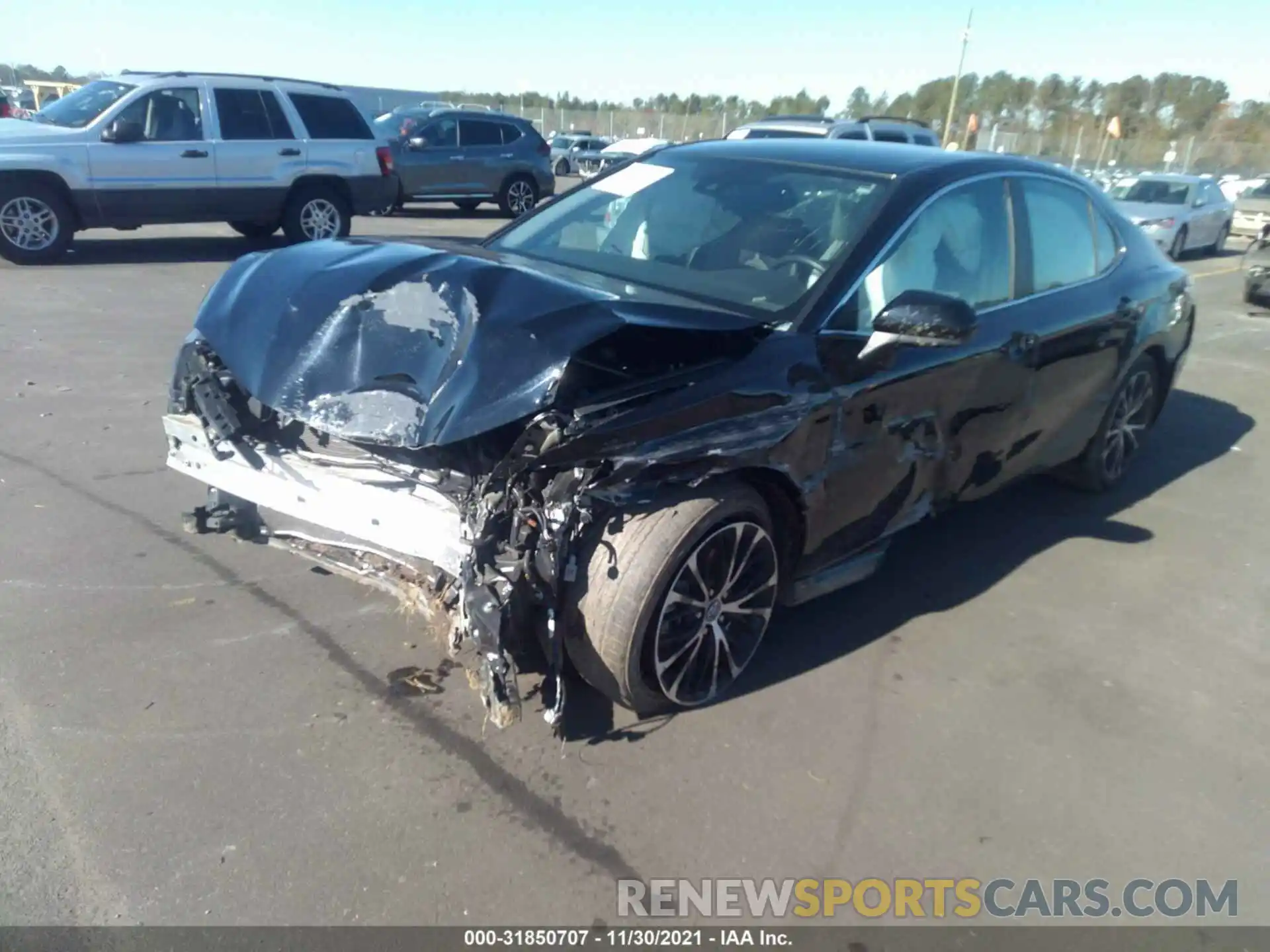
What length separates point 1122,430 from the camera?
5.64 metres

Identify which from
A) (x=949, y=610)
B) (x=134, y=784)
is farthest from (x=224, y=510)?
(x=949, y=610)

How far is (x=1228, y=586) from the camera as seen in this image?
4.78 meters

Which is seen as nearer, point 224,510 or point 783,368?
point 783,368

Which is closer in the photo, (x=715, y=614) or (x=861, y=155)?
(x=715, y=614)

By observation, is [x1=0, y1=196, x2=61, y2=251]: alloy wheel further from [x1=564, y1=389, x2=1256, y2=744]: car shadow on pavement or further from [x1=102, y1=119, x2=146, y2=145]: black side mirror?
[x1=564, y1=389, x2=1256, y2=744]: car shadow on pavement

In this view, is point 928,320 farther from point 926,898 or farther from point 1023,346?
point 926,898

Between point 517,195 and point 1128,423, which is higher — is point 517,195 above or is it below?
below

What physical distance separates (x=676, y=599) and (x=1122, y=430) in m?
3.69

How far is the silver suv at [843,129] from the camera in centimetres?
1443

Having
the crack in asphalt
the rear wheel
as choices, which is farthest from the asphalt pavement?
the rear wheel

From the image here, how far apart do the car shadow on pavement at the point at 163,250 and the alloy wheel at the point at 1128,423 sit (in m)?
7.48

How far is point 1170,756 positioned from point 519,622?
90.2 inches

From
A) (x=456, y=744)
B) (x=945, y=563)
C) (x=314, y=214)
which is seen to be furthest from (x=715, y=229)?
(x=314, y=214)
